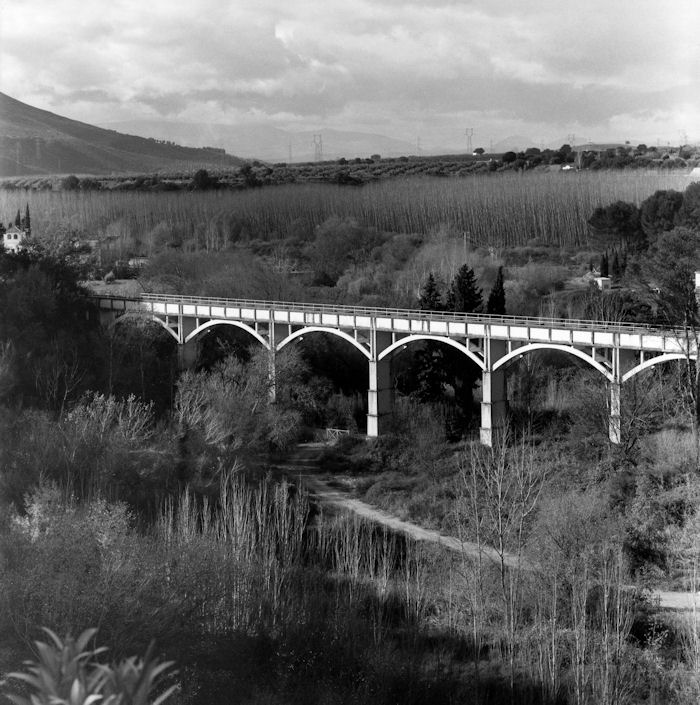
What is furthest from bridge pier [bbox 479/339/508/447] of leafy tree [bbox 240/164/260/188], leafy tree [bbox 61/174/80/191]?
leafy tree [bbox 61/174/80/191]

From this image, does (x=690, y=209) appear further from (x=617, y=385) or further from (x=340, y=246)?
(x=617, y=385)

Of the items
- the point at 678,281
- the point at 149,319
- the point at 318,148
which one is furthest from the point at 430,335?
the point at 318,148

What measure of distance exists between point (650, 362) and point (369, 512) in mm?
7907

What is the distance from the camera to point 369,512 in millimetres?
26594

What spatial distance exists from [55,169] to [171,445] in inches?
2980

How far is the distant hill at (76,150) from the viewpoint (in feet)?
307

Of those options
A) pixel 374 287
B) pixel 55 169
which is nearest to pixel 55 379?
pixel 374 287

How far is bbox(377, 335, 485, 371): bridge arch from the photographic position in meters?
31.5

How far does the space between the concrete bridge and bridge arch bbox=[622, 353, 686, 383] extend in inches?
1.0

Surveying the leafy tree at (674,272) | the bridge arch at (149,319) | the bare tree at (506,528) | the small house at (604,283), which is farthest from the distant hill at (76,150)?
the bare tree at (506,528)

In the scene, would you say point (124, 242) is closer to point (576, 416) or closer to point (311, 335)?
point (311, 335)

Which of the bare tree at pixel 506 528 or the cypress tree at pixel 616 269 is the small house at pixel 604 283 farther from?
the bare tree at pixel 506 528

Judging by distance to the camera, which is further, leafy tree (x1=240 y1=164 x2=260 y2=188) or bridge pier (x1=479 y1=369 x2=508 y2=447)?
leafy tree (x1=240 y1=164 x2=260 y2=188)

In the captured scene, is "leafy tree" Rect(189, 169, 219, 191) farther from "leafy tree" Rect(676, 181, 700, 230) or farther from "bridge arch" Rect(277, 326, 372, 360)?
"bridge arch" Rect(277, 326, 372, 360)
